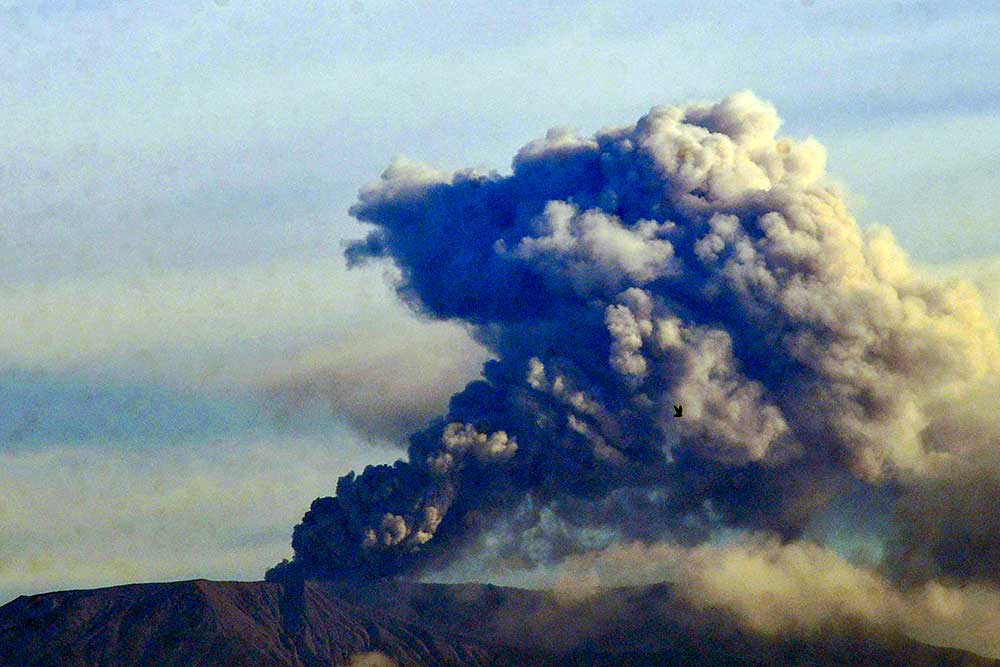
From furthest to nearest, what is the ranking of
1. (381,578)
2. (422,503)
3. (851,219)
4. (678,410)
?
(381,578) < (422,503) < (851,219) < (678,410)

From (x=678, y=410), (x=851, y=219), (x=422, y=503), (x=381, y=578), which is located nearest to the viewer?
(x=678, y=410)

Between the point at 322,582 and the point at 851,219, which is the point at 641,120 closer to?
the point at 851,219

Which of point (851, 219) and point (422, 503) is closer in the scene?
point (851, 219)

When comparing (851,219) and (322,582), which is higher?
(851,219)

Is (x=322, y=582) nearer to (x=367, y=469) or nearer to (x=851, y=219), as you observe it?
(x=367, y=469)

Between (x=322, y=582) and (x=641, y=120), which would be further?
(x=322, y=582)

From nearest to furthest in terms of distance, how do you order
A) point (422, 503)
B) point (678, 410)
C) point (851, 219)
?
point (678, 410), point (851, 219), point (422, 503)

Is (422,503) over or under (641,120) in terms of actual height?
under

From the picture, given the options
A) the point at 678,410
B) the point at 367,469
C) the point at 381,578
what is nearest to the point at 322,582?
the point at 381,578

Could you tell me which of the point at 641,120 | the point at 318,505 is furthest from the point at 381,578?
the point at 641,120
